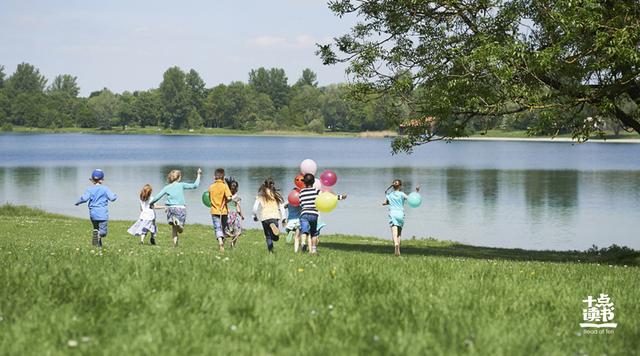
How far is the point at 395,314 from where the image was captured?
8.02 metres

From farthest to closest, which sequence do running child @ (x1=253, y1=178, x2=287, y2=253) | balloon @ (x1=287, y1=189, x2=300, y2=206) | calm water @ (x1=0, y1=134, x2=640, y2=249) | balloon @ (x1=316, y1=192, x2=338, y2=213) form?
calm water @ (x1=0, y1=134, x2=640, y2=249) < balloon @ (x1=287, y1=189, x2=300, y2=206) < running child @ (x1=253, y1=178, x2=287, y2=253) < balloon @ (x1=316, y1=192, x2=338, y2=213)

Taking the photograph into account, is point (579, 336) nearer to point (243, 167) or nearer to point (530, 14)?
point (530, 14)

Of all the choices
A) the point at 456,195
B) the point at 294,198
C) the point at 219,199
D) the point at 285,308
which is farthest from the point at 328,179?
the point at 456,195

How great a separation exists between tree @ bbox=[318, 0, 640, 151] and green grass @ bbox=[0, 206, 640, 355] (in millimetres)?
8792

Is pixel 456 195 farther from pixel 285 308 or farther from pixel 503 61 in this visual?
pixel 285 308

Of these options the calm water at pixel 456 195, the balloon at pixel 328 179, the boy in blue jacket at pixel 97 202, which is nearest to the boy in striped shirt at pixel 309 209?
the balloon at pixel 328 179

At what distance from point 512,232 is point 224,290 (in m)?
33.4

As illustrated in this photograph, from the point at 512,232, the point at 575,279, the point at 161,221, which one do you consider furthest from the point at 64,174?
the point at 575,279

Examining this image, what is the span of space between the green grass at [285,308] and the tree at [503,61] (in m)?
8.79

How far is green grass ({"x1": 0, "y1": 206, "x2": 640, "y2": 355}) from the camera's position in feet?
22.6

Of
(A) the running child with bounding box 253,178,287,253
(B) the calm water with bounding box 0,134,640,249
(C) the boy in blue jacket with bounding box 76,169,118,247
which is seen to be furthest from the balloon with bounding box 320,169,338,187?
(B) the calm water with bounding box 0,134,640,249

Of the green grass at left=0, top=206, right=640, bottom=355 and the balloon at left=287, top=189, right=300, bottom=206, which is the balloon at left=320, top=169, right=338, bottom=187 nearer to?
the balloon at left=287, top=189, right=300, bottom=206

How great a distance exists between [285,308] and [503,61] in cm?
1313

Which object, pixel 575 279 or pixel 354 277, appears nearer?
pixel 354 277
